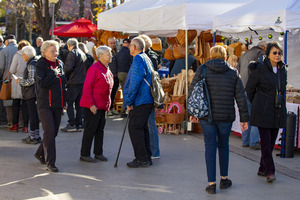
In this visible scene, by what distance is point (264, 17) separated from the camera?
8641 millimetres

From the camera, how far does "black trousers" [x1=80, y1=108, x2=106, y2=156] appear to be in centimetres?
798

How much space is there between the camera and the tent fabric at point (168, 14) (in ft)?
34.6

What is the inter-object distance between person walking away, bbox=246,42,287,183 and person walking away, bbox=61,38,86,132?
527cm


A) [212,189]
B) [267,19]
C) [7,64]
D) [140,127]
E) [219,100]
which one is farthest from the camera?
[7,64]

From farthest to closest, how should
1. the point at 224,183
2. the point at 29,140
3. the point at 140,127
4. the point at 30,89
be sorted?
the point at 29,140
the point at 30,89
the point at 140,127
the point at 224,183

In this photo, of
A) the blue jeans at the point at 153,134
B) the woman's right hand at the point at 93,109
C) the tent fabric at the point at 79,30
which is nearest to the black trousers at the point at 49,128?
the woman's right hand at the point at 93,109

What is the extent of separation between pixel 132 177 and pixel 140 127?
0.85 metres

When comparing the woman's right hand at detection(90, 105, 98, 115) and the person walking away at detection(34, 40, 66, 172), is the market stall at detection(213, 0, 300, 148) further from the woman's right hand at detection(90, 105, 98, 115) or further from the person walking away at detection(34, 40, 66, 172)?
the person walking away at detection(34, 40, 66, 172)

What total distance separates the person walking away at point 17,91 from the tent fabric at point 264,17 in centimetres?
394

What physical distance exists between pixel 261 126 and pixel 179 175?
137cm

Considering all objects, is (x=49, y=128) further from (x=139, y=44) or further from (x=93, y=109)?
(x=139, y=44)

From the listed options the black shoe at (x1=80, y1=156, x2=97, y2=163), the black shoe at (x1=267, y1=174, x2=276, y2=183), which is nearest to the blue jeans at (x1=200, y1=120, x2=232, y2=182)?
the black shoe at (x1=267, y1=174, x2=276, y2=183)

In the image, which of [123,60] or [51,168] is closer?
[51,168]

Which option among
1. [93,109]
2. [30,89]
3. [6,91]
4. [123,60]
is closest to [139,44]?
[93,109]
